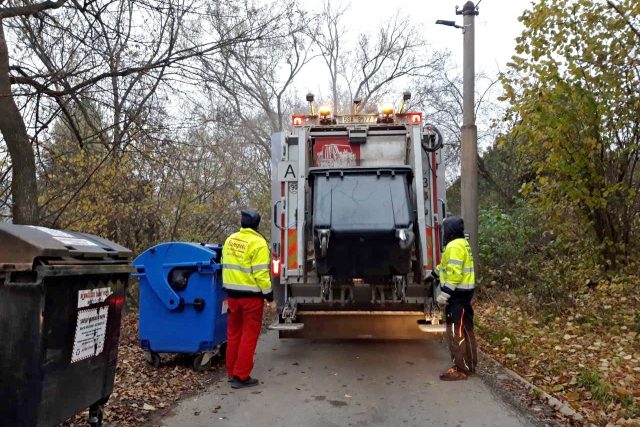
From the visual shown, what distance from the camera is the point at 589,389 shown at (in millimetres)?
4941

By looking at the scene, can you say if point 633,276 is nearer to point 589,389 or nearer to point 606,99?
point 606,99

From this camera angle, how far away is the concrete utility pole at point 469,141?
945cm

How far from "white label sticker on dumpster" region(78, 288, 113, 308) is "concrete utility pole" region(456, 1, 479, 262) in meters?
6.80

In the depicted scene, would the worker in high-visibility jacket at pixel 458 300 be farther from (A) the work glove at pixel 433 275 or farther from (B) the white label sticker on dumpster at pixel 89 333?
(B) the white label sticker on dumpster at pixel 89 333

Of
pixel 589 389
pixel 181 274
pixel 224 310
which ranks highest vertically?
pixel 181 274

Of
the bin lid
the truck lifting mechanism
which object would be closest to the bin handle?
the truck lifting mechanism

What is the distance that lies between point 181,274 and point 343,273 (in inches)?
69.6

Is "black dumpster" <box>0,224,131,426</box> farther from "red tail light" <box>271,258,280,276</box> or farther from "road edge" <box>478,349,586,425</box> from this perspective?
"road edge" <box>478,349,586,425</box>

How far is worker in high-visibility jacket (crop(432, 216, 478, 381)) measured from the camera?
18.6 feet

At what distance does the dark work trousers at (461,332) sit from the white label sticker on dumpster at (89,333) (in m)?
3.42

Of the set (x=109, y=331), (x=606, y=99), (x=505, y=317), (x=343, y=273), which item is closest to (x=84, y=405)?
(x=109, y=331)

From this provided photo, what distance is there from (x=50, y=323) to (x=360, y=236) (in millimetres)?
3375

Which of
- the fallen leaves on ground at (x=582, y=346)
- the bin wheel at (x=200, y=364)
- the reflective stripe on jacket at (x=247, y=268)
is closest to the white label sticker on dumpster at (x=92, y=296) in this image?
the reflective stripe on jacket at (x=247, y=268)

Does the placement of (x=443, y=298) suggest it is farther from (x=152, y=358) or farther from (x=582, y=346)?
(x=152, y=358)
